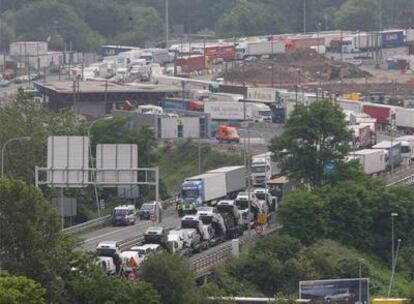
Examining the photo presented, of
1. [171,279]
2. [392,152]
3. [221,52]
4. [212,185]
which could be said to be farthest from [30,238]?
[221,52]

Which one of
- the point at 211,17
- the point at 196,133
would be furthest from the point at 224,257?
the point at 211,17

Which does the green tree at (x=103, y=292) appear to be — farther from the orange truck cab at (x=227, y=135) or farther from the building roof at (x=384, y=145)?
the orange truck cab at (x=227, y=135)

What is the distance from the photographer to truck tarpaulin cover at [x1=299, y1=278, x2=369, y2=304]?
1315 inches

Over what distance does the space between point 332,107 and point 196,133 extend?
41.0 feet

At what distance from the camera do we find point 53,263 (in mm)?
30250

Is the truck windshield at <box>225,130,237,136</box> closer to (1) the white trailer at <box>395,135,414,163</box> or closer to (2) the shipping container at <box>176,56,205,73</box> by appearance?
(1) the white trailer at <box>395,135,414,163</box>

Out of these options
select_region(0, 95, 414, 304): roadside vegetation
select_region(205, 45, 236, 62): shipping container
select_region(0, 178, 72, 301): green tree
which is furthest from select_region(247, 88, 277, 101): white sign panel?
select_region(0, 178, 72, 301): green tree

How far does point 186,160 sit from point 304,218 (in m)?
15.1

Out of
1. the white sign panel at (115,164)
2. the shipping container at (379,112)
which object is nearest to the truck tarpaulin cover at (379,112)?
the shipping container at (379,112)

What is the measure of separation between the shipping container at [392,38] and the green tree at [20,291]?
67873mm

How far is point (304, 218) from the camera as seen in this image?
3928 centimetres

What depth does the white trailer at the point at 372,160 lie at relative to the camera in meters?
49.0

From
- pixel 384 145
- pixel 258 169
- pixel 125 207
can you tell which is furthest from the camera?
pixel 384 145

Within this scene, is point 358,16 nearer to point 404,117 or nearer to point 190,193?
point 404,117
